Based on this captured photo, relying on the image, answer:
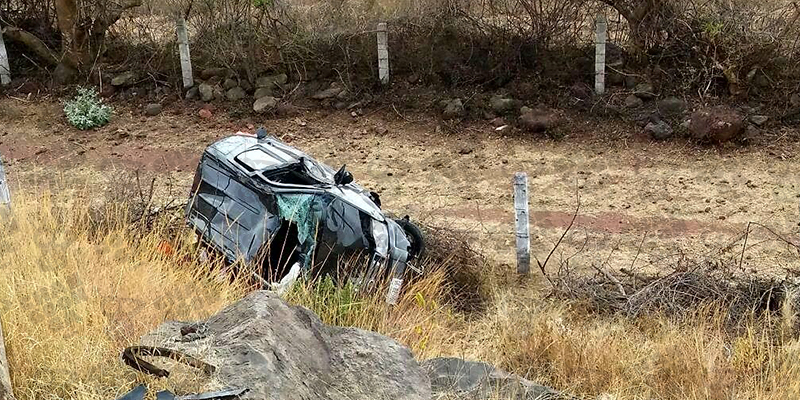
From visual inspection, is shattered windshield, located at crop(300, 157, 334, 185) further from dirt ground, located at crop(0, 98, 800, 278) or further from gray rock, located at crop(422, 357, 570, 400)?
gray rock, located at crop(422, 357, 570, 400)

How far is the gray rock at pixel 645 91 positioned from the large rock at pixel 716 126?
959 millimetres

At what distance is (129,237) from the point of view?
21.4ft

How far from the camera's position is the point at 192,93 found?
13.3 m

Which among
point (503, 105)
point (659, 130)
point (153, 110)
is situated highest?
point (503, 105)

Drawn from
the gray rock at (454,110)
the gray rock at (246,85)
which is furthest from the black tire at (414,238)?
the gray rock at (246,85)

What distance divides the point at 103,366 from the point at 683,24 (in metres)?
10.5

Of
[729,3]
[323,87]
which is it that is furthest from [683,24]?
[323,87]

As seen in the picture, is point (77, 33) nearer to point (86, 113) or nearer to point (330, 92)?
point (86, 113)

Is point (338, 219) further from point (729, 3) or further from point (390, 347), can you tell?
point (729, 3)

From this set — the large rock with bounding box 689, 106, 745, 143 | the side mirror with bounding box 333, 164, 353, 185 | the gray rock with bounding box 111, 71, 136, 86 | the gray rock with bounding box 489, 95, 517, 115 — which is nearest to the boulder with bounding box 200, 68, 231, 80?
the gray rock with bounding box 111, 71, 136, 86

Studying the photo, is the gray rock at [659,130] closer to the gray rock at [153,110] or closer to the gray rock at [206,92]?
the gray rock at [206,92]

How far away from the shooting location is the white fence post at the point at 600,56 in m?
12.0

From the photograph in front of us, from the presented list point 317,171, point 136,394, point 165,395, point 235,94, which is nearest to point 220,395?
point 165,395

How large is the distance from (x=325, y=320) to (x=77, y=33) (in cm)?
1048
